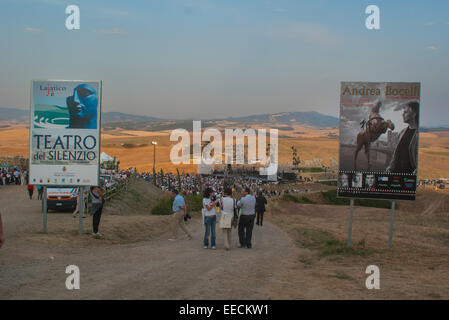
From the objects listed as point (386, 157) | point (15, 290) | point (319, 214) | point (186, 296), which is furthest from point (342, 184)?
point (319, 214)

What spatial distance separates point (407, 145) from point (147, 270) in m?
8.25

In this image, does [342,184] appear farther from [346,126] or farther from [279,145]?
[279,145]

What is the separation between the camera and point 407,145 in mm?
13742

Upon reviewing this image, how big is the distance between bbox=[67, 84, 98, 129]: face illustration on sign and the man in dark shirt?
884 cm

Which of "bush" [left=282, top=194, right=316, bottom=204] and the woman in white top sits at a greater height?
the woman in white top

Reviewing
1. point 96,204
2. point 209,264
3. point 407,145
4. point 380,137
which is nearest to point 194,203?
point 96,204

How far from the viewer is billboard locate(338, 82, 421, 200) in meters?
13.6

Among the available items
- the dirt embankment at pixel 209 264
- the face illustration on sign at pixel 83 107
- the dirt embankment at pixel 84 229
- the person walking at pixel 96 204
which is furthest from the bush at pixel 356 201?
the face illustration on sign at pixel 83 107

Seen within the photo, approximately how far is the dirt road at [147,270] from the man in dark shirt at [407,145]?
4044 millimetres

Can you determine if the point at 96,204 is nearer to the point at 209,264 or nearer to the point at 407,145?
the point at 209,264

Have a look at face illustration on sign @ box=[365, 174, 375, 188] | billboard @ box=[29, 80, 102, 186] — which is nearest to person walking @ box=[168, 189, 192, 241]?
billboard @ box=[29, 80, 102, 186]

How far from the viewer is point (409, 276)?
10055 millimetres

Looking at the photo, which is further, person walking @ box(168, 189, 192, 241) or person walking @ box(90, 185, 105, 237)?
person walking @ box(168, 189, 192, 241)

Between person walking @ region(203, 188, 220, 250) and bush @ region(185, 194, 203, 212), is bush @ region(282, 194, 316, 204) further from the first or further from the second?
person walking @ region(203, 188, 220, 250)
